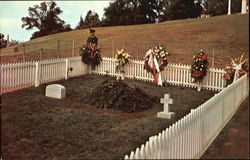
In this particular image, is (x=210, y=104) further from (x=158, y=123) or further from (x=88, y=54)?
(x=88, y=54)

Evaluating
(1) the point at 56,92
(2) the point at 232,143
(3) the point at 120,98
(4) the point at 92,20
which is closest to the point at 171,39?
(4) the point at 92,20

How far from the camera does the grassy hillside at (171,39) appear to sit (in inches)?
1011

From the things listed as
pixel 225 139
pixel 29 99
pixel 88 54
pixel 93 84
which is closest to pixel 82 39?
pixel 88 54

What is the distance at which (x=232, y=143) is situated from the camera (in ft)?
27.4

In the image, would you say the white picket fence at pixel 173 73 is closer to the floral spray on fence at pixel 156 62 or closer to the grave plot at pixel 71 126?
the floral spray on fence at pixel 156 62

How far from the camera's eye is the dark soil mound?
12148 mm

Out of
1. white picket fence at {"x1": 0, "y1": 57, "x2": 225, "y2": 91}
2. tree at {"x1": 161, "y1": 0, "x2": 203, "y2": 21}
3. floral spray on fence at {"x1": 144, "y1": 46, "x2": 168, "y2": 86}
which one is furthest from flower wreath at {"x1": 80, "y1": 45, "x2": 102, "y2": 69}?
tree at {"x1": 161, "y1": 0, "x2": 203, "y2": 21}

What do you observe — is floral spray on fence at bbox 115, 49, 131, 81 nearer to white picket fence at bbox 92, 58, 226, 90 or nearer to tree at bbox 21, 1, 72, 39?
white picket fence at bbox 92, 58, 226, 90

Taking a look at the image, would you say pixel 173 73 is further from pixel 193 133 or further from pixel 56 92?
pixel 193 133

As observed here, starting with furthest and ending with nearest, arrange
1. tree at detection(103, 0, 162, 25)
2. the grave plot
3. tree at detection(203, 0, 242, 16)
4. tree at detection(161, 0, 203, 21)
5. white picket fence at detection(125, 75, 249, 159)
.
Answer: tree at detection(161, 0, 203, 21) < tree at detection(203, 0, 242, 16) < tree at detection(103, 0, 162, 25) < the grave plot < white picket fence at detection(125, 75, 249, 159)

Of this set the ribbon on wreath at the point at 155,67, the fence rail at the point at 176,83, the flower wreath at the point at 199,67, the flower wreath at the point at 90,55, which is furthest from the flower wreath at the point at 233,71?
the flower wreath at the point at 90,55

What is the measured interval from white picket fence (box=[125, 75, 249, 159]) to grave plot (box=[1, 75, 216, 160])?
109 centimetres

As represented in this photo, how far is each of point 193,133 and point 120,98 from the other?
5.64 metres

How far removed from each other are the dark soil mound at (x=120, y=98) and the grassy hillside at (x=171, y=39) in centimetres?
1052
